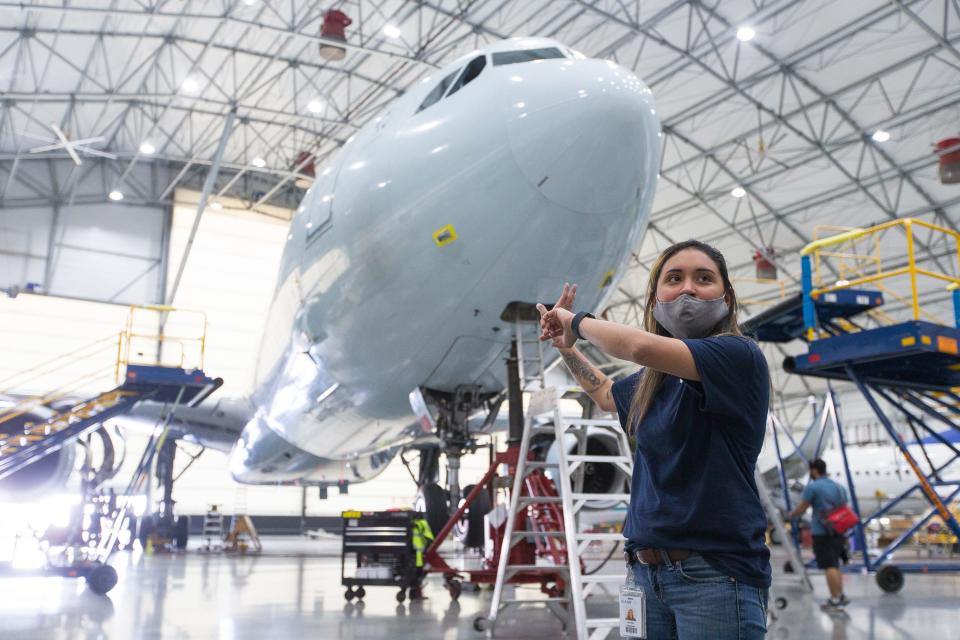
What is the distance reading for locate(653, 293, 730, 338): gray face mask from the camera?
194 cm

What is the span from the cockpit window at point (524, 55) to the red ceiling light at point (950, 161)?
16830 mm

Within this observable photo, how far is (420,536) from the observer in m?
7.64

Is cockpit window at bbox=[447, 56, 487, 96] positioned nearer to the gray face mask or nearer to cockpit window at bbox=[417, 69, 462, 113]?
cockpit window at bbox=[417, 69, 462, 113]

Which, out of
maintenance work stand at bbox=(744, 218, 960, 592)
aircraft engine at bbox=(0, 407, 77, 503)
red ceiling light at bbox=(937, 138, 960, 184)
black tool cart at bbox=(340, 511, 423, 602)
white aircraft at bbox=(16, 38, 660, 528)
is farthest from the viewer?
red ceiling light at bbox=(937, 138, 960, 184)

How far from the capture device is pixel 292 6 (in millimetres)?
19156

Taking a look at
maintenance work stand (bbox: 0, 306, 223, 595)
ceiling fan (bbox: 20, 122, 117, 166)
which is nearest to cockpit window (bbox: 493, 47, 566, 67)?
maintenance work stand (bbox: 0, 306, 223, 595)

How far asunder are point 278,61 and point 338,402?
1765 cm

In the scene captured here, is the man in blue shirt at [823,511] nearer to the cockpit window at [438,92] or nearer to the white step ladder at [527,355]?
the white step ladder at [527,355]

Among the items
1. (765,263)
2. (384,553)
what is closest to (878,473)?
(765,263)

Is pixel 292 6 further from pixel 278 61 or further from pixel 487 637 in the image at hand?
pixel 487 637

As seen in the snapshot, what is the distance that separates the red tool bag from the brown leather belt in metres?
6.39

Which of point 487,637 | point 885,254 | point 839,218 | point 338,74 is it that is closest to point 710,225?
point 839,218

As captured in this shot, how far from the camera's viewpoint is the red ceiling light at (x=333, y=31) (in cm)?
1716

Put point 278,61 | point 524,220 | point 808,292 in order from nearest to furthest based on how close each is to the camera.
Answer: point 524,220
point 808,292
point 278,61
